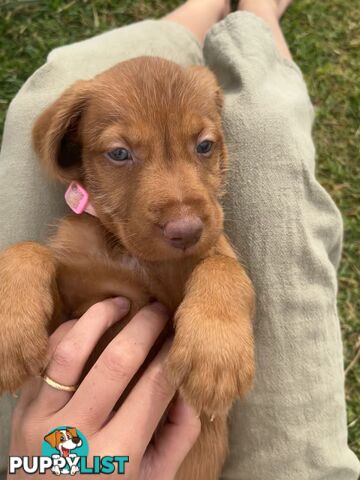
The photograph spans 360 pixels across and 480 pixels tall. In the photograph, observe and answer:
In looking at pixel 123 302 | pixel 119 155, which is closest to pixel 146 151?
pixel 119 155

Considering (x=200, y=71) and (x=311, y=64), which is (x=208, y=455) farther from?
(x=311, y=64)

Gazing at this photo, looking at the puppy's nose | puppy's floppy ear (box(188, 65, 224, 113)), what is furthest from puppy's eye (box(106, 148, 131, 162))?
puppy's floppy ear (box(188, 65, 224, 113))

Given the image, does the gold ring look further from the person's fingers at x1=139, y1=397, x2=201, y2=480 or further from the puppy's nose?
the puppy's nose

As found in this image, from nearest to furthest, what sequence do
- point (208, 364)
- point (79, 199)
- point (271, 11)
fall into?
1. point (208, 364)
2. point (79, 199)
3. point (271, 11)

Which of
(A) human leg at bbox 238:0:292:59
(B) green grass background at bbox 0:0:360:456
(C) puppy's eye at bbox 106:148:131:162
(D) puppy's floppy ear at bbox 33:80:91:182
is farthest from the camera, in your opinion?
(B) green grass background at bbox 0:0:360:456

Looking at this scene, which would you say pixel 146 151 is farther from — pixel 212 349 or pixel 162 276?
pixel 212 349

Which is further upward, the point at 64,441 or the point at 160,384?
the point at 160,384
